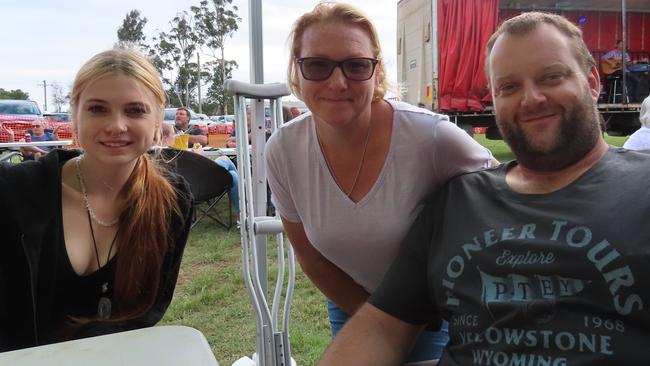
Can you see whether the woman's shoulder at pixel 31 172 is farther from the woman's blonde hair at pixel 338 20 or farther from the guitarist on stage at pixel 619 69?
the guitarist on stage at pixel 619 69

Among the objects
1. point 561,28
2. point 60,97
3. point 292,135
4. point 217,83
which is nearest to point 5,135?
point 60,97

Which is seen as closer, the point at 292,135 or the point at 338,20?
the point at 338,20

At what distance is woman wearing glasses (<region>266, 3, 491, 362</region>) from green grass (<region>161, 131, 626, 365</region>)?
0.78 m

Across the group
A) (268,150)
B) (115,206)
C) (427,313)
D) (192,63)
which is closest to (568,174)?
(427,313)

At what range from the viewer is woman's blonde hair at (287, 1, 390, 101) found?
58.2 inches

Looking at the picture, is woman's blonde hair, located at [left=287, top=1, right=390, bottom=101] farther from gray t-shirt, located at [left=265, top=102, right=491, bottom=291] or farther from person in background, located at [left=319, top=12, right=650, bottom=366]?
person in background, located at [left=319, top=12, right=650, bottom=366]

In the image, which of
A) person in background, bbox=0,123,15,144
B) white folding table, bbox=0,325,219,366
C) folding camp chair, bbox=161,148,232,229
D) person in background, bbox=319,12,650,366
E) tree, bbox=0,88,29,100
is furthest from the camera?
tree, bbox=0,88,29,100

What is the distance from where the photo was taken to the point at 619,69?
32.2ft

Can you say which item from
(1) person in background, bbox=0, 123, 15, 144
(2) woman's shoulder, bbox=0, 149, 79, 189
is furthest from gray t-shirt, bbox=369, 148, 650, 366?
(1) person in background, bbox=0, 123, 15, 144

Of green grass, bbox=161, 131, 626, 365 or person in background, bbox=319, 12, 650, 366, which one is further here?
green grass, bbox=161, 131, 626, 365

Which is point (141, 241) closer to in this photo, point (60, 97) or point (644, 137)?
point (644, 137)

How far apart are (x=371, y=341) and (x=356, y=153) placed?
0.57 metres

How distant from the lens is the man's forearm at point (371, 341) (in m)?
1.35

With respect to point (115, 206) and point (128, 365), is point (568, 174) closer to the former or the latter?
point (128, 365)
